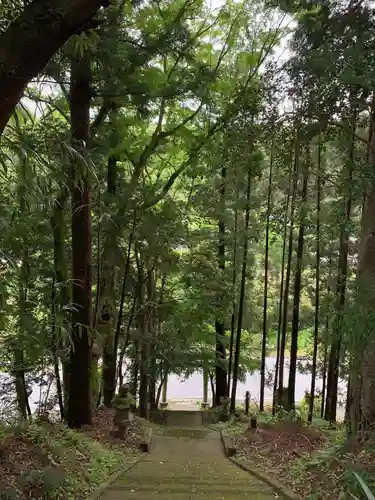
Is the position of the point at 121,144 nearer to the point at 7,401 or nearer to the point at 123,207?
the point at 123,207

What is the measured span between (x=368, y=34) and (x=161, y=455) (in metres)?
5.96

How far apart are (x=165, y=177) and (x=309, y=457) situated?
25.0ft

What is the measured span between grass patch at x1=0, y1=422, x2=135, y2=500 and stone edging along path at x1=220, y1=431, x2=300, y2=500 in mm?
1480

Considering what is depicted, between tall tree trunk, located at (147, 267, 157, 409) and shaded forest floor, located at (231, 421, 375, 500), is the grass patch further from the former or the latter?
tall tree trunk, located at (147, 267, 157, 409)

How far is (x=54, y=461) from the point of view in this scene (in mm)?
4684

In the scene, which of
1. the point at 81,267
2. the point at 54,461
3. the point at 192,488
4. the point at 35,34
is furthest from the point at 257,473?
the point at 35,34

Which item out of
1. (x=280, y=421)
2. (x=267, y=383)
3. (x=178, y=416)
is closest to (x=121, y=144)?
(x=280, y=421)

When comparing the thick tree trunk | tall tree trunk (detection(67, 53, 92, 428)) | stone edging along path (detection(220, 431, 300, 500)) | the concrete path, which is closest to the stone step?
the concrete path

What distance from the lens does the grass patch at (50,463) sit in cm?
394

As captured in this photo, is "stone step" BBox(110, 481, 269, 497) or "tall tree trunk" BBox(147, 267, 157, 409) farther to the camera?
"tall tree trunk" BBox(147, 267, 157, 409)

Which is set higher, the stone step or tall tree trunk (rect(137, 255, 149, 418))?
tall tree trunk (rect(137, 255, 149, 418))

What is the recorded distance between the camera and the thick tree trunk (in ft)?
7.00

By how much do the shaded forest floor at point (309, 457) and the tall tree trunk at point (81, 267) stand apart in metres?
2.43

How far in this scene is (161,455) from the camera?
7.11m
